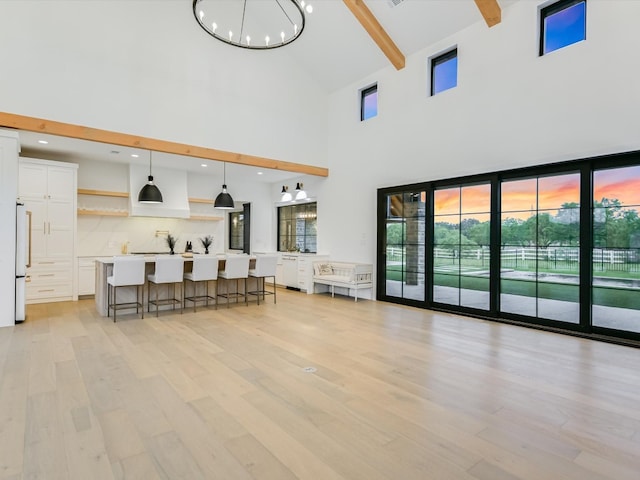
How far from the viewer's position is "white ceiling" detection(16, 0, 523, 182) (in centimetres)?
559

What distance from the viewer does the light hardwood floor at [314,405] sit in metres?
1.90

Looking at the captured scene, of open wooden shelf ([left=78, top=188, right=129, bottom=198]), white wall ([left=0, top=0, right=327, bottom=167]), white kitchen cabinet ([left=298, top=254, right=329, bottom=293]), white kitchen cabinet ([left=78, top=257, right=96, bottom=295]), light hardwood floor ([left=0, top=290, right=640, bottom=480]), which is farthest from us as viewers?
white kitchen cabinet ([left=298, top=254, right=329, bottom=293])

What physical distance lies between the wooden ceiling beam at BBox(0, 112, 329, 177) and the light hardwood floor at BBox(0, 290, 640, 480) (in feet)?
9.38

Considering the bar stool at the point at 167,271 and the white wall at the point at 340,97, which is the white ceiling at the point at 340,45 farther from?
the bar stool at the point at 167,271

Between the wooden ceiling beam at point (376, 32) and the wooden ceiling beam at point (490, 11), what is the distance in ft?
5.37

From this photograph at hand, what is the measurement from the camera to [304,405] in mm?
2559

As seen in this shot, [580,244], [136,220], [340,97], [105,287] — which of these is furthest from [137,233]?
[580,244]

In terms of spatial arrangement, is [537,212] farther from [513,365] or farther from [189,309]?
[189,309]

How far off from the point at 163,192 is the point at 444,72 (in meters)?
6.07

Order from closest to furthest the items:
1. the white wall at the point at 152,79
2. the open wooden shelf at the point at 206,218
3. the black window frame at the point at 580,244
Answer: the black window frame at the point at 580,244 < the white wall at the point at 152,79 < the open wooden shelf at the point at 206,218

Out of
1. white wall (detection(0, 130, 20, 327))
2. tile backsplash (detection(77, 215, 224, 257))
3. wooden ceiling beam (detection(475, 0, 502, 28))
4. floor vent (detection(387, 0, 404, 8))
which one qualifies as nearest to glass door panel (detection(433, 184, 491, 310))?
wooden ceiling beam (detection(475, 0, 502, 28))

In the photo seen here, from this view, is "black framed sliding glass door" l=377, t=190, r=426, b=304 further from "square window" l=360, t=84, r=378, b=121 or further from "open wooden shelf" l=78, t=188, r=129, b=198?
"open wooden shelf" l=78, t=188, r=129, b=198

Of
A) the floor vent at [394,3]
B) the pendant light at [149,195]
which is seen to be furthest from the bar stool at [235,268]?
the floor vent at [394,3]

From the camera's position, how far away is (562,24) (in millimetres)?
4707
